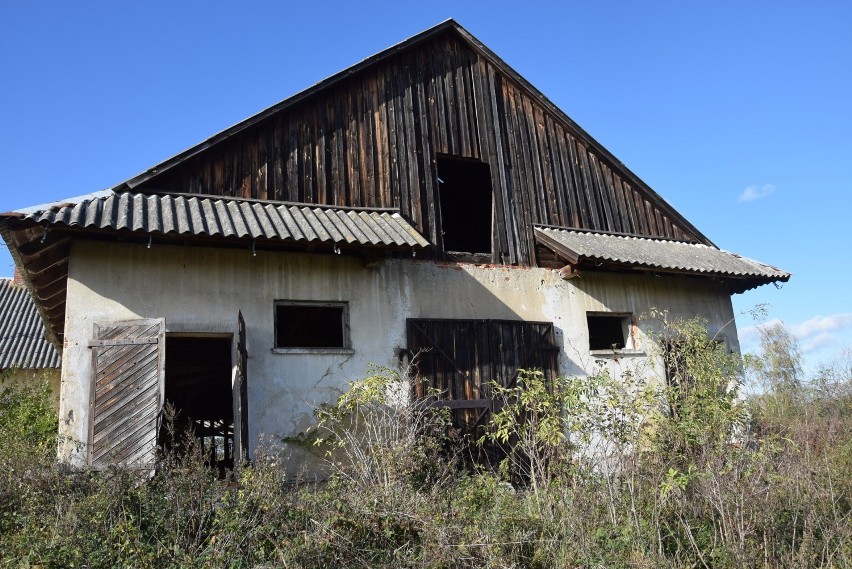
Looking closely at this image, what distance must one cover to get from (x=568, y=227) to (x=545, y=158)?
1.39 meters

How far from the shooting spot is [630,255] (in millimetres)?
11008

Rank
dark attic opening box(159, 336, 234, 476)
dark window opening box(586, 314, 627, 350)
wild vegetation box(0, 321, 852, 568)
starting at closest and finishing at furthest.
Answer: wild vegetation box(0, 321, 852, 568) → dark attic opening box(159, 336, 234, 476) → dark window opening box(586, 314, 627, 350)

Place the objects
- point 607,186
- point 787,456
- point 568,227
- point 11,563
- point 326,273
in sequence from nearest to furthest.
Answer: point 11,563 < point 787,456 < point 326,273 < point 568,227 < point 607,186

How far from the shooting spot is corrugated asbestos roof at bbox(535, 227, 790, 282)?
10.7 m

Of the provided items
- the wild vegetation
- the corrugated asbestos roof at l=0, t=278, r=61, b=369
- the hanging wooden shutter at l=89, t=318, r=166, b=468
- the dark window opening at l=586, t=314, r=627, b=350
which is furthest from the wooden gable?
the corrugated asbestos roof at l=0, t=278, r=61, b=369

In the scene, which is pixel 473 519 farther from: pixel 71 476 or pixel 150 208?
pixel 150 208

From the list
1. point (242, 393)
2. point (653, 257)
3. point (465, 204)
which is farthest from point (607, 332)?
point (242, 393)

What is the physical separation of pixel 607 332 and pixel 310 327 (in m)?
5.89

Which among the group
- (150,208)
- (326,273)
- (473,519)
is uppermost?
(150,208)

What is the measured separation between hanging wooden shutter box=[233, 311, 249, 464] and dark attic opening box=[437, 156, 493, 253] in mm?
5192

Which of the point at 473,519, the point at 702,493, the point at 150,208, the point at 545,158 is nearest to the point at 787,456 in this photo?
the point at 702,493

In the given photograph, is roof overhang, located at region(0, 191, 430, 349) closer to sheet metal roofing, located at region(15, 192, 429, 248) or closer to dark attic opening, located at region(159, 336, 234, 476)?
sheet metal roofing, located at region(15, 192, 429, 248)

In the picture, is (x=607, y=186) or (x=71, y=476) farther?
(x=607, y=186)

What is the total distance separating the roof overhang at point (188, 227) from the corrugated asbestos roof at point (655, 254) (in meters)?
2.70
